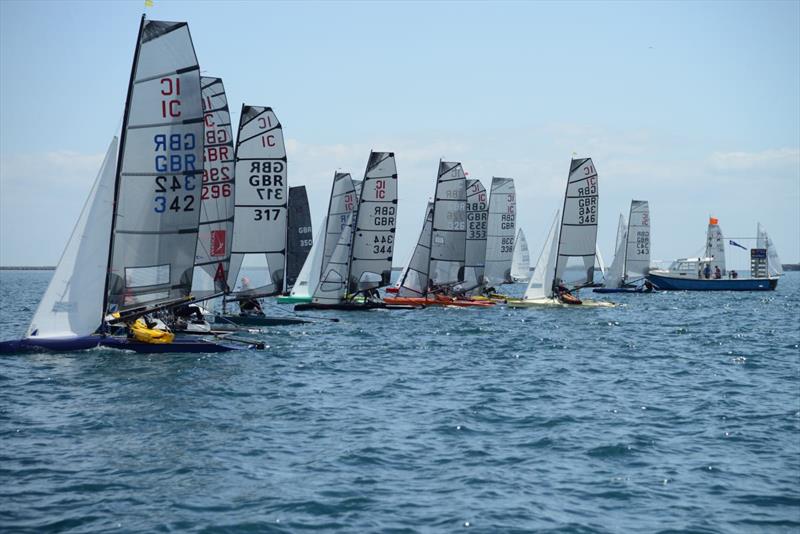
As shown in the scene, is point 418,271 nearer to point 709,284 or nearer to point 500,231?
point 500,231

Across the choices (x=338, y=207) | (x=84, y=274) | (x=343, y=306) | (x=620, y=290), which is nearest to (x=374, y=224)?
(x=338, y=207)

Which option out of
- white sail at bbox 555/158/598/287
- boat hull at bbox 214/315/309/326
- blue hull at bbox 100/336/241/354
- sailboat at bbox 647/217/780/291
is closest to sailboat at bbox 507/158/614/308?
white sail at bbox 555/158/598/287

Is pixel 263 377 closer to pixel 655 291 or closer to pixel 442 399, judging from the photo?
pixel 442 399

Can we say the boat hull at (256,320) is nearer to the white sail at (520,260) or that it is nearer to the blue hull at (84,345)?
the blue hull at (84,345)

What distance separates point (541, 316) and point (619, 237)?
130 ft

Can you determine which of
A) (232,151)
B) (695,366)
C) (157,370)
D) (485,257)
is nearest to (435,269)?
(485,257)

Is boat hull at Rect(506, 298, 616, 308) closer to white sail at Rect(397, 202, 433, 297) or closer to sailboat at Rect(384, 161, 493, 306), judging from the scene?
sailboat at Rect(384, 161, 493, 306)

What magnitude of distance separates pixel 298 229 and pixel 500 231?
1571 centimetres

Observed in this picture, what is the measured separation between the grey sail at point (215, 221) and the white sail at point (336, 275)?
44.1 feet

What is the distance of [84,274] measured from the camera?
80.1 feet

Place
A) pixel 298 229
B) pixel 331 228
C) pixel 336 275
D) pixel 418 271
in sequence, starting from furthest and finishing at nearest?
pixel 418 271 → pixel 298 229 → pixel 331 228 → pixel 336 275

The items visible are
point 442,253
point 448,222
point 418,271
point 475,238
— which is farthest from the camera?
point 475,238

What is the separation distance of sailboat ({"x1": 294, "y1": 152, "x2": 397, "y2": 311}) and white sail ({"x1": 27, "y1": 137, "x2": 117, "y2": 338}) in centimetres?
2087

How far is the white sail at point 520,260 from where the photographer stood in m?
→ 89.9
